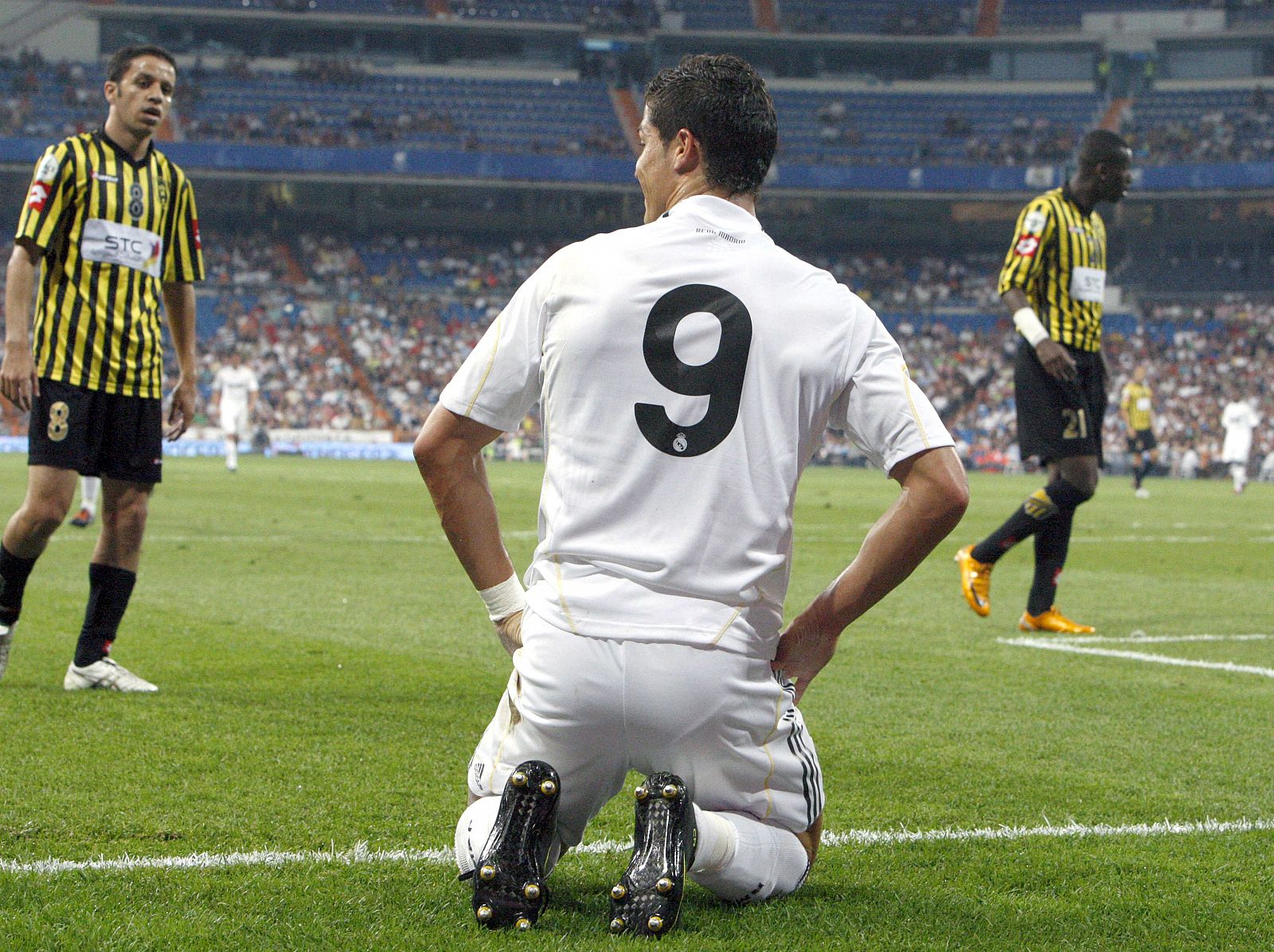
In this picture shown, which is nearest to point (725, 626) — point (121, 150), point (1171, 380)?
point (121, 150)

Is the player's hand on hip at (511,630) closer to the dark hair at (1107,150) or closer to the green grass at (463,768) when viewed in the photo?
the green grass at (463,768)

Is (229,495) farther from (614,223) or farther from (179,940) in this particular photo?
(614,223)

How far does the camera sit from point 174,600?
8117mm

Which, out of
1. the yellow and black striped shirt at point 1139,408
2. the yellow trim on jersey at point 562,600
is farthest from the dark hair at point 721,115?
the yellow and black striped shirt at point 1139,408

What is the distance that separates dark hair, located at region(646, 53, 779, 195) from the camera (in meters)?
2.65

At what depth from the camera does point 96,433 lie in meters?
5.18

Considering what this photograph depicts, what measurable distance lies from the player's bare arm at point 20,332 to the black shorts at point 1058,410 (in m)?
4.48

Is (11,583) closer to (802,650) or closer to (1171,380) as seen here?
(802,650)

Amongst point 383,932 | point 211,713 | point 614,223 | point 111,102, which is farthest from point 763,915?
point 614,223

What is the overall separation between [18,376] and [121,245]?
0.71 m

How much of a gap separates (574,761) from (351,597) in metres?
5.88

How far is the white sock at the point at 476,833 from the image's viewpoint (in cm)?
265

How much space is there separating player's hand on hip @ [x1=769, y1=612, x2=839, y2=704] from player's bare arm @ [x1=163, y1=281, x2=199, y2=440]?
327 centimetres

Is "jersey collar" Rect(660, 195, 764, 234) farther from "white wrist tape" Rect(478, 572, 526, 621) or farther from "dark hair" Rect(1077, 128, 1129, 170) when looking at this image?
"dark hair" Rect(1077, 128, 1129, 170)
